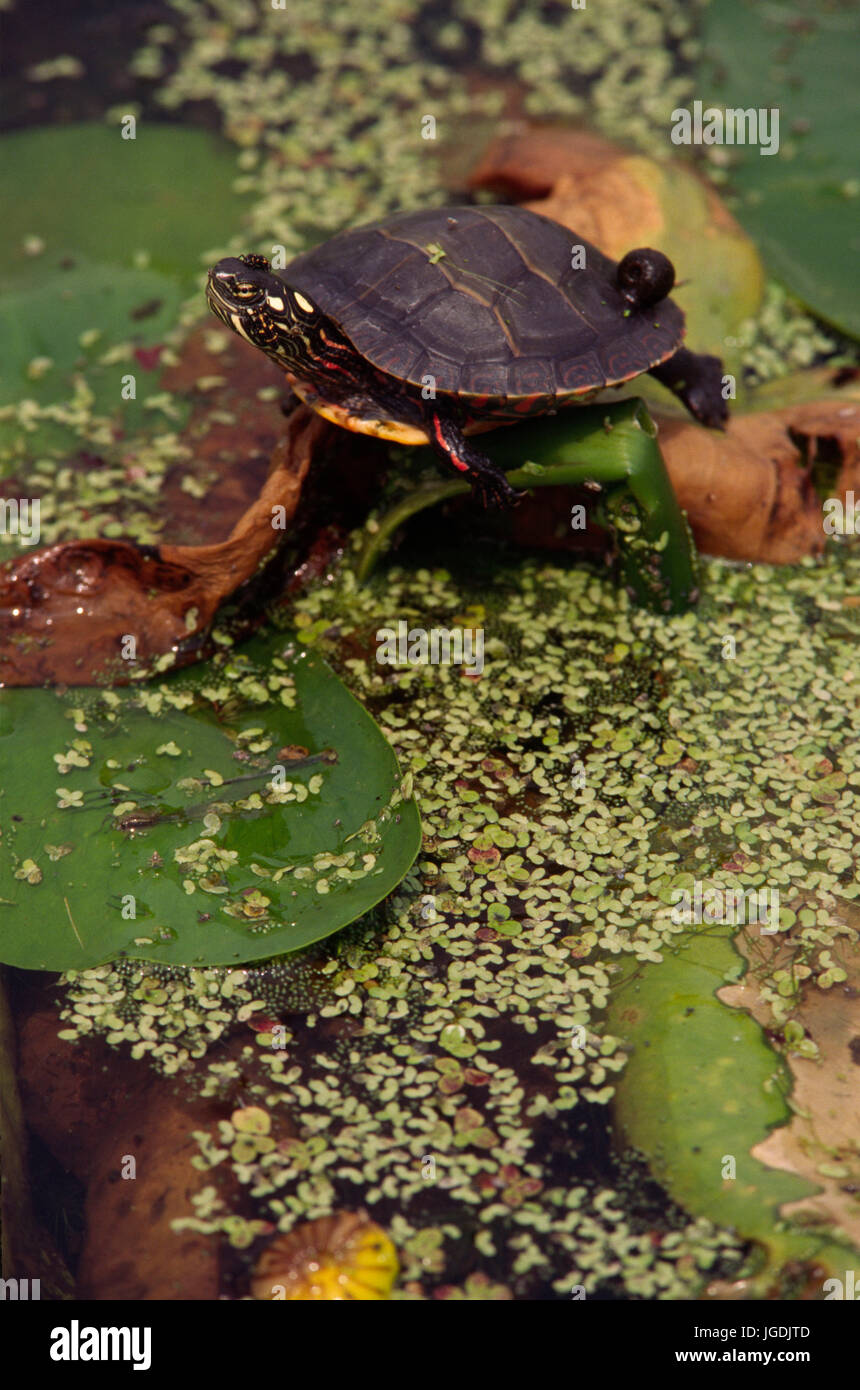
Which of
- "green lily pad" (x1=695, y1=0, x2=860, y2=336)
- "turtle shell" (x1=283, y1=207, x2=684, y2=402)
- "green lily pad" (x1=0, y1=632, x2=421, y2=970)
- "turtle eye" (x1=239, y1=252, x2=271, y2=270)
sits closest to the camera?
"green lily pad" (x1=0, y1=632, x2=421, y2=970)

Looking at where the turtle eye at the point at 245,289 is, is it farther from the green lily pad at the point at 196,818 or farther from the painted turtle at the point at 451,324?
the green lily pad at the point at 196,818

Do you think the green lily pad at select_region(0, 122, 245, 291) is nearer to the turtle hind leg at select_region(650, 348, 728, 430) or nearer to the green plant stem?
the green plant stem

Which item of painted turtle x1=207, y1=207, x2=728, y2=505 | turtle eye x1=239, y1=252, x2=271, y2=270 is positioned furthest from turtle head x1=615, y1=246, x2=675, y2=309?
turtle eye x1=239, y1=252, x2=271, y2=270

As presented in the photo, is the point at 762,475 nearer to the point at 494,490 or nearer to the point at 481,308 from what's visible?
the point at 494,490

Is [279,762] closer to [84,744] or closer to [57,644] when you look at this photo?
[84,744]

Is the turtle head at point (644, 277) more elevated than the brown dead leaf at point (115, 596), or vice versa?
the turtle head at point (644, 277)

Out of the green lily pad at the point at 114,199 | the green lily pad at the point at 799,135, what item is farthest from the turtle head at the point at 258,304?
the green lily pad at the point at 799,135
